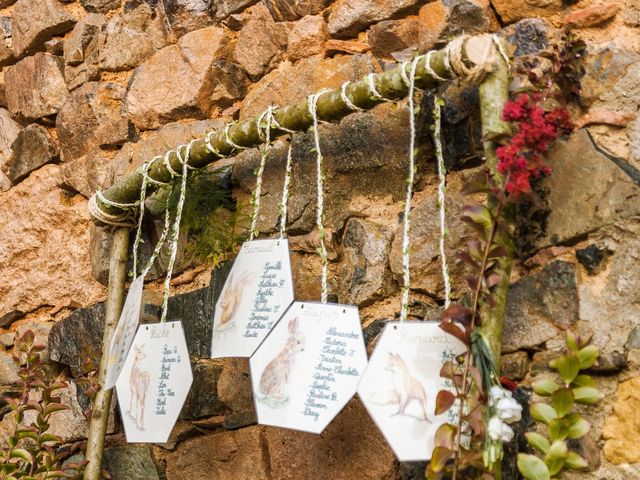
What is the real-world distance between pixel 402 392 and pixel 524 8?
30.4 inches

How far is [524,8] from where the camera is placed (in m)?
1.74

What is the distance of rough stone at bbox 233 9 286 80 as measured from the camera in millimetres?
2191

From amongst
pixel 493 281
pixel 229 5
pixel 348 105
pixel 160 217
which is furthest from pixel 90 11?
pixel 493 281

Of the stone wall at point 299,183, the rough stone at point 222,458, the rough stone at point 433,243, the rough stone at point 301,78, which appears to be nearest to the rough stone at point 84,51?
the stone wall at point 299,183

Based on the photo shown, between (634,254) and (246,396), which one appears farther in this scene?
(246,396)

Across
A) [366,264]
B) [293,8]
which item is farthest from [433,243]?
[293,8]

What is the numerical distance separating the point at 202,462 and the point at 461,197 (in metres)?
0.84

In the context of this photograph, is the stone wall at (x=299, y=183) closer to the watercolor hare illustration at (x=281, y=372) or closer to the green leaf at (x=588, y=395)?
Answer: the green leaf at (x=588, y=395)

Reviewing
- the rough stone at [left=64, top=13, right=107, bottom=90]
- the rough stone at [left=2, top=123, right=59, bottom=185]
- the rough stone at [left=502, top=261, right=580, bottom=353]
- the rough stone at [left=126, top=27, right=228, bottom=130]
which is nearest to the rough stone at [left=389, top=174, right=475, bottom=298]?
the rough stone at [left=502, top=261, right=580, bottom=353]

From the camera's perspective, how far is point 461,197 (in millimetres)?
1737

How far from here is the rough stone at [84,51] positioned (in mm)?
2689

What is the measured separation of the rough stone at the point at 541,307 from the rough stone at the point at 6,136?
190 cm

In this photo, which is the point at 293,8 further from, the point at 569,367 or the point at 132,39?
the point at 569,367

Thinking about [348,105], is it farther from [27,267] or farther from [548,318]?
[27,267]
